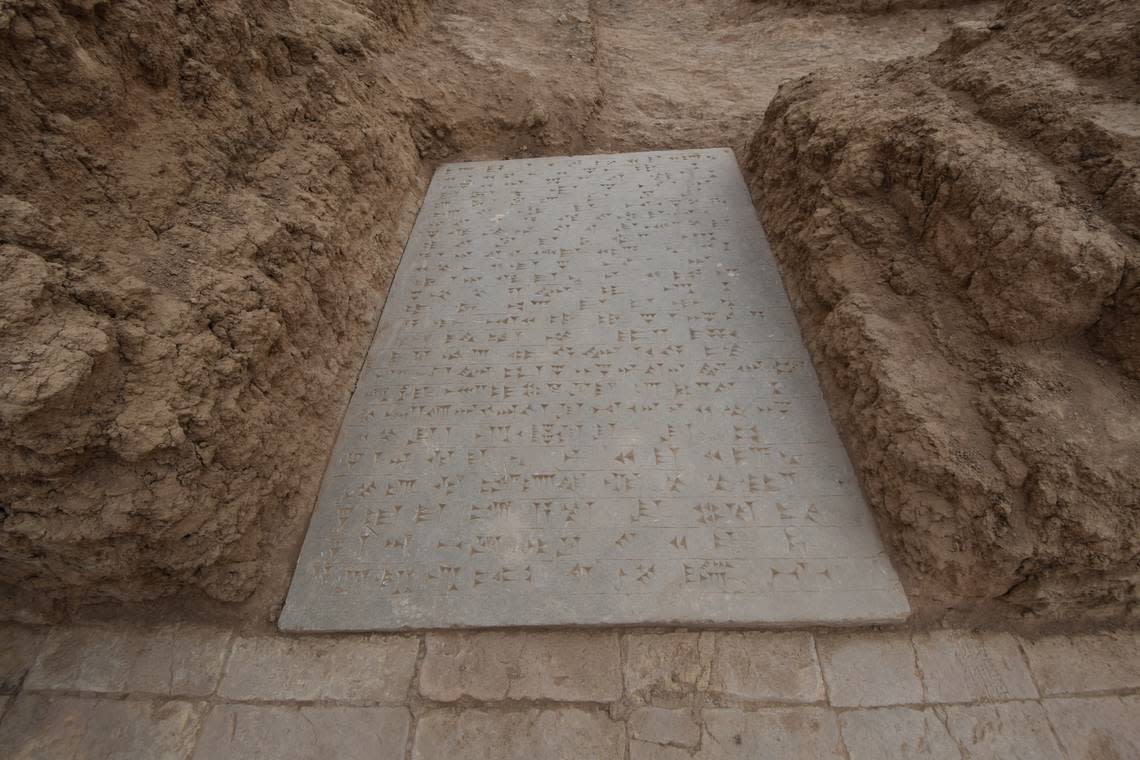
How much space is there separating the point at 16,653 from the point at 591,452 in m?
2.76

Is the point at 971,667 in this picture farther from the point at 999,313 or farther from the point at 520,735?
the point at 520,735

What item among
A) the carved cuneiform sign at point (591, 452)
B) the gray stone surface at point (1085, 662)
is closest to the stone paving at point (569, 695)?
the gray stone surface at point (1085, 662)

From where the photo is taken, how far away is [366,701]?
6.92 ft

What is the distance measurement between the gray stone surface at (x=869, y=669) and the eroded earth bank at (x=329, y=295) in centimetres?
23

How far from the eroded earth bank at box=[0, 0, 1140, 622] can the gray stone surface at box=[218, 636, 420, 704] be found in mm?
201

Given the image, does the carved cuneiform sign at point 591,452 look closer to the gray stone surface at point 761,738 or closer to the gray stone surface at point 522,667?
the gray stone surface at point 522,667

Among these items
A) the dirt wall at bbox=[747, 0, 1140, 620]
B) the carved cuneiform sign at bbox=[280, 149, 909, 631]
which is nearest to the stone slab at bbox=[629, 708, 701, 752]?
the carved cuneiform sign at bbox=[280, 149, 909, 631]

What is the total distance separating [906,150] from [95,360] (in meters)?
4.08

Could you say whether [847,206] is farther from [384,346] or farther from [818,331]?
[384,346]

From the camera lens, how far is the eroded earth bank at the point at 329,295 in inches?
→ 79.4

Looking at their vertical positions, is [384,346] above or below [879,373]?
below

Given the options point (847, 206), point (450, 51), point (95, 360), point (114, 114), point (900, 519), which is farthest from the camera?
point (450, 51)

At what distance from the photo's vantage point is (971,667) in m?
2.08

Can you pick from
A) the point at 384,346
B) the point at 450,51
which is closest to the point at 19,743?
the point at 384,346
